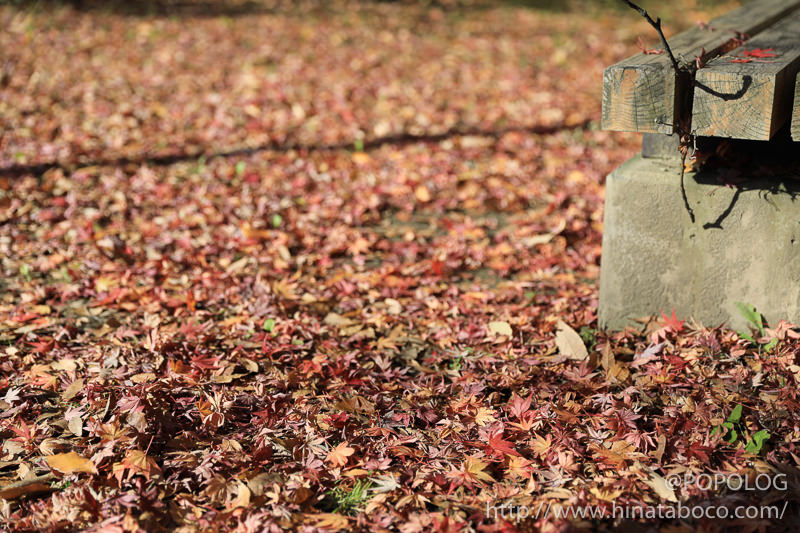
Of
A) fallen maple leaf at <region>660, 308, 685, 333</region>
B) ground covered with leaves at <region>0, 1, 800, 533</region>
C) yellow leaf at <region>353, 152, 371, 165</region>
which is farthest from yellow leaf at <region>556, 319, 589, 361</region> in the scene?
yellow leaf at <region>353, 152, 371, 165</region>

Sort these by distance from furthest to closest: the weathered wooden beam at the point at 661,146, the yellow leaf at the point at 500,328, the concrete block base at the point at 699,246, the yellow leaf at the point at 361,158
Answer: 1. the yellow leaf at the point at 361,158
2. the yellow leaf at the point at 500,328
3. the weathered wooden beam at the point at 661,146
4. the concrete block base at the point at 699,246

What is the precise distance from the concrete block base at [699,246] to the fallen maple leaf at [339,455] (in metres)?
1.29

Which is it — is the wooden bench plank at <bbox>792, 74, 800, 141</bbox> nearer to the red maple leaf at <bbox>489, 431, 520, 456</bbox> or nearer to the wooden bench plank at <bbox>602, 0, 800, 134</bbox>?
the wooden bench plank at <bbox>602, 0, 800, 134</bbox>

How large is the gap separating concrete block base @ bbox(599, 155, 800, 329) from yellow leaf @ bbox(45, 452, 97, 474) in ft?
6.49

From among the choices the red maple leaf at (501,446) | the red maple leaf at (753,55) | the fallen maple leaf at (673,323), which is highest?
the red maple leaf at (753,55)

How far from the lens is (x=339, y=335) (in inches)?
123

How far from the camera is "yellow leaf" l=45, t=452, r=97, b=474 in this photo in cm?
221

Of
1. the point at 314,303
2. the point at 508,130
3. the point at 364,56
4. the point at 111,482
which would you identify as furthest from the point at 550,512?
the point at 364,56

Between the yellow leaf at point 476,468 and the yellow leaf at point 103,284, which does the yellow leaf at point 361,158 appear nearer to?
the yellow leaf at point 103,284

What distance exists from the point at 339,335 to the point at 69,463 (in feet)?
3.93

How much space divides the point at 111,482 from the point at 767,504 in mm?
1867

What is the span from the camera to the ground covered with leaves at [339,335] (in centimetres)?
218

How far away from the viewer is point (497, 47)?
8.66 metres


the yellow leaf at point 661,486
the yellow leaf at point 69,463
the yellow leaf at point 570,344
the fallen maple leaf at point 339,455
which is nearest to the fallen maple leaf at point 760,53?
the yellow leaf at point 570,344
